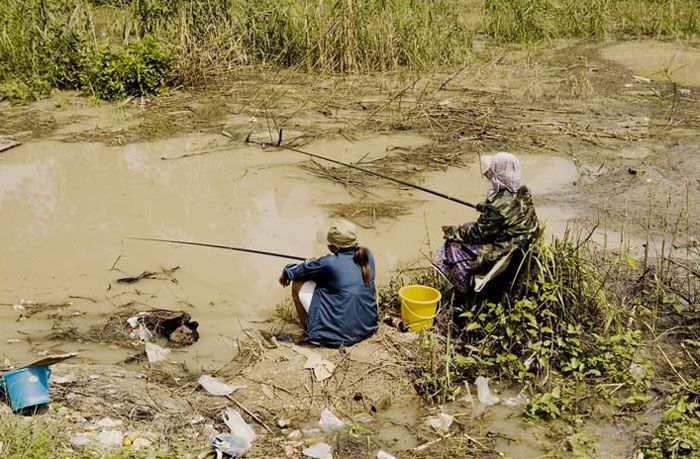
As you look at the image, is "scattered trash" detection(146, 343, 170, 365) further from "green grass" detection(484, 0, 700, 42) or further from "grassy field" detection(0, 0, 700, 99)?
Answer: "green grass" detection(484, 0, 700, 42)

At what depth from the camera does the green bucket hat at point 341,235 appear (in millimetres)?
4102

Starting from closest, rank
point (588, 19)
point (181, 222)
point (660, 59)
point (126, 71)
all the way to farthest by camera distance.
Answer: point (181, 222), point (126, 71), point (660, 59), point (588, 19)

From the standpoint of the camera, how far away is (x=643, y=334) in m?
4.39

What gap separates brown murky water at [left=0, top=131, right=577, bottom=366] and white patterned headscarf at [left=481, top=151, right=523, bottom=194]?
1510mm

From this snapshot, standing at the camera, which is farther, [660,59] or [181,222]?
[660,59]

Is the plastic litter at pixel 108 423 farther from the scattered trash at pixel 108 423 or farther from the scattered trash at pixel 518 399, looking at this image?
the scattered trash at pixel 518 399

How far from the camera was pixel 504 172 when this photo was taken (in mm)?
4133

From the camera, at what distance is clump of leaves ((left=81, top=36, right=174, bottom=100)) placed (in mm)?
8641

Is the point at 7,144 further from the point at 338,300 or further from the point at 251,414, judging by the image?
the point at 251,414

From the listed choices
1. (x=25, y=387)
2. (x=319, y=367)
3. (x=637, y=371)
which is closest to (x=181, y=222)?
(x=319, y=367)

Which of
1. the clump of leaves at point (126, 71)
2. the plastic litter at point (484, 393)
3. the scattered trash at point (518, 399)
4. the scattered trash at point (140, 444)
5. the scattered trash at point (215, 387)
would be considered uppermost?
the clump of leaves at point (126, 71)

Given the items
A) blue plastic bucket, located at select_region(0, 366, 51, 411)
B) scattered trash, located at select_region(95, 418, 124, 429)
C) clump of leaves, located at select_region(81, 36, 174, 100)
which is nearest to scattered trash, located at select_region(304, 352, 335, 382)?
scattered trash, located at select_region(95, 418, 124, 429)

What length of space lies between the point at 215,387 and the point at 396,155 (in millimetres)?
3939

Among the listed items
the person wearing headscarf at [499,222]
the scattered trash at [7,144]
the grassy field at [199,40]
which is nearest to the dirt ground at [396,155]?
the scattered trash at [7,144]
